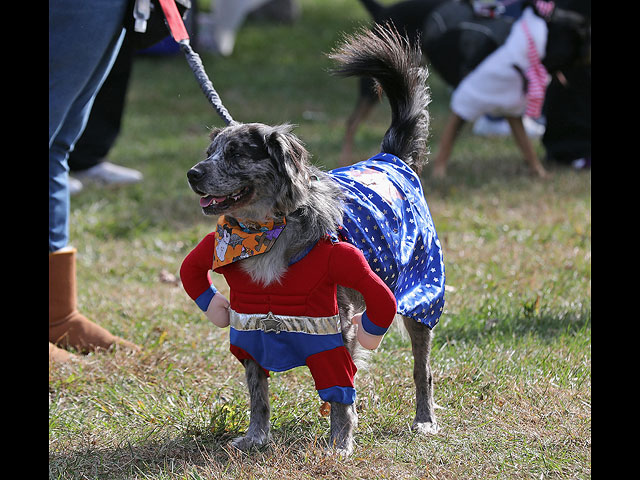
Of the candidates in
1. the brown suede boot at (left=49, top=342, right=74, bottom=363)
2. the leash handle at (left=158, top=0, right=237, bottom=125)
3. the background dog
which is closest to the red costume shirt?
the leash handle at (left=158, top=0, right=237, bottom=125)

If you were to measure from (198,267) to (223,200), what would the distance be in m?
0.33

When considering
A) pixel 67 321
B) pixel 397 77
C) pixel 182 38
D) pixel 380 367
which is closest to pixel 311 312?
pixel 380 367

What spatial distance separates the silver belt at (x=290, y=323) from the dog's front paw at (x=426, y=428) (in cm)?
59

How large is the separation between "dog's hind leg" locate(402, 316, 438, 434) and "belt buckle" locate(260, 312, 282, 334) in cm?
65

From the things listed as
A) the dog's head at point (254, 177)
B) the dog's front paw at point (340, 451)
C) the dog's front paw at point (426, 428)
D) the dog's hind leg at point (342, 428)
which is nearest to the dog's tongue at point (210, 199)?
the dog's head at point (254, 177)

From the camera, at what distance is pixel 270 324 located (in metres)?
2.61

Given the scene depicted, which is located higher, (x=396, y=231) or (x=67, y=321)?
(x=396, y=231)

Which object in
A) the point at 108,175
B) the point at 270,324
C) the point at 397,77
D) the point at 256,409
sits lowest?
the point at 108,175

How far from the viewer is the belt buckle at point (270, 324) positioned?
8.52 ft

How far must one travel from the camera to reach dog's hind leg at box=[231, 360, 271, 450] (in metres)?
2.79

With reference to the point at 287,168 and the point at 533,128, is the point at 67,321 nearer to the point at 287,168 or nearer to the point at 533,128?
the point at 287,168
